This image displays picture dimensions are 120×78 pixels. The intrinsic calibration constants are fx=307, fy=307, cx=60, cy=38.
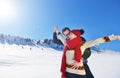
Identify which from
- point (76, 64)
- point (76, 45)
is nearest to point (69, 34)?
point (76, 45)

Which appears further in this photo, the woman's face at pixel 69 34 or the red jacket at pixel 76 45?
the woman's face at pixel 69 34

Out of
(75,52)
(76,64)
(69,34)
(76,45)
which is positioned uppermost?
(69,34)

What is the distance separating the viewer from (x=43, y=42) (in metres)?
153

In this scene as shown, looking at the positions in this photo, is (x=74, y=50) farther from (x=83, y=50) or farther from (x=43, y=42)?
(x=43, y=42)

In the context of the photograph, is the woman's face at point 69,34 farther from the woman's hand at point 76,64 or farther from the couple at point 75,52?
the woman's hand at point 76,64

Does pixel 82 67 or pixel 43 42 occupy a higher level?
pixel 43 42

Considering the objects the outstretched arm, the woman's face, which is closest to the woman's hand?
the outstretched arm

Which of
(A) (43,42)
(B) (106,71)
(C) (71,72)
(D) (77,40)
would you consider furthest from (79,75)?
(A) (43,42)

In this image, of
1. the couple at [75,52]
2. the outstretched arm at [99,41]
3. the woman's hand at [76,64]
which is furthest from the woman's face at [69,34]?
the woman's hand at [76,64]

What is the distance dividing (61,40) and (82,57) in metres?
0.66

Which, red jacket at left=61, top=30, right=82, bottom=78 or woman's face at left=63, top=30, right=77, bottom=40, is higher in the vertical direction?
woman's face at left=63, top=30, right=77, bottom=40

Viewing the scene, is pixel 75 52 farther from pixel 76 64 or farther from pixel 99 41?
pixel 99 41

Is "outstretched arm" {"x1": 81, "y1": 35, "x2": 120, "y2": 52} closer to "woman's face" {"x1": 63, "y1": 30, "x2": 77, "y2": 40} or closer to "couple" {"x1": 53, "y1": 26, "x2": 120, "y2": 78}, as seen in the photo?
"couple" {"x1": 53, "y1": 26, "x2": 120, "y2": 78}

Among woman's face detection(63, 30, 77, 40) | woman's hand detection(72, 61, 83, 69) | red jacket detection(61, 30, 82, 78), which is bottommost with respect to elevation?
woman's hand detection(72, 61, 83, 69)
